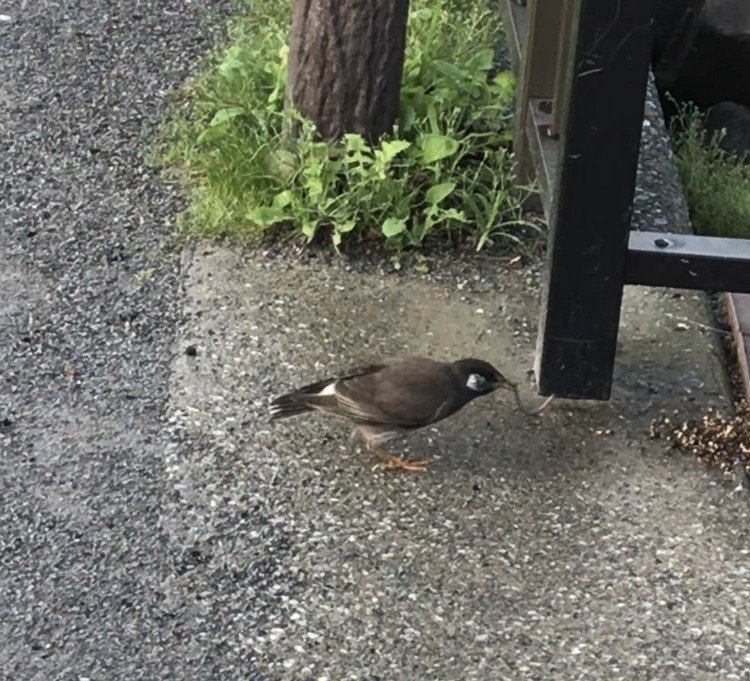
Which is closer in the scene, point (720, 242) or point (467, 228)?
point (720, 242)

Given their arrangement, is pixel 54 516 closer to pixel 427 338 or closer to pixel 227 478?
pixel 227 478

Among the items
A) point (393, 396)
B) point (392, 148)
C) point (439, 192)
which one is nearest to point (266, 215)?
point (392, 148)

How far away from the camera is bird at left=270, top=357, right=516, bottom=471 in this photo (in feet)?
12.9

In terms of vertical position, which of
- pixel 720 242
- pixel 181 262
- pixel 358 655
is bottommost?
pixel 358 655

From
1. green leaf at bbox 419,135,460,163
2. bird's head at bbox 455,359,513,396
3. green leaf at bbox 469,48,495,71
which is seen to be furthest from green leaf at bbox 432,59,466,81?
bird's head at bbox 455,359,513,396

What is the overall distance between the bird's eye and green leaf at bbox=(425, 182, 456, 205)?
1.01 m

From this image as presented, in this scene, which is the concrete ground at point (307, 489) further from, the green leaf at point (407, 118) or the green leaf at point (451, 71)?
the green leaf at point (451, 71)

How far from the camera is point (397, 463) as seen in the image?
395cm

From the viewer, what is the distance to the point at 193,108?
5680mm

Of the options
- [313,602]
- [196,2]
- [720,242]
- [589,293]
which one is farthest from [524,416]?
[196,2]

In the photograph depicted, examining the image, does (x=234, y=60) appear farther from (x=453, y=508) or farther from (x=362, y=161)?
(x=453, y=508)

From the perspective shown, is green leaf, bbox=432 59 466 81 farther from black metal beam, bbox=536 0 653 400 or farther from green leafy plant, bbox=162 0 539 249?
black metal beam, bbox=536 0 653 400

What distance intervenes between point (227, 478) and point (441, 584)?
26.3 inches

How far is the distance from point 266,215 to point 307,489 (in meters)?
1.30
